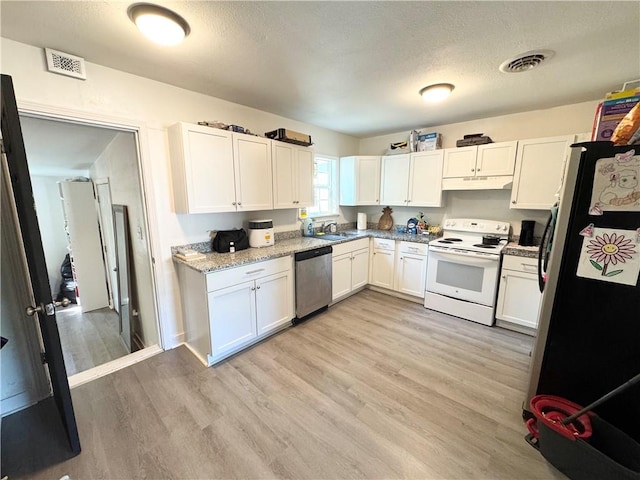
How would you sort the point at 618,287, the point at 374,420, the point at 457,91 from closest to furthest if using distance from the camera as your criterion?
the point at 618,287 < the point at 374,420 < the point at 457,91

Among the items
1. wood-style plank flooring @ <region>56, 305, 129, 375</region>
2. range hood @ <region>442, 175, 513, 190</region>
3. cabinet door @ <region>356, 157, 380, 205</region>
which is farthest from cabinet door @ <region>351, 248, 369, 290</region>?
wood-style plank flooring @ <region>56, 305, 129, 375</region>

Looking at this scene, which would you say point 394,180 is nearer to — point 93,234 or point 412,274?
point 412,274

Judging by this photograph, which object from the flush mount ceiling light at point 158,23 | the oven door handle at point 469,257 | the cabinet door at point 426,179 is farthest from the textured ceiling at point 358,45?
the oven door handle at point 469,257

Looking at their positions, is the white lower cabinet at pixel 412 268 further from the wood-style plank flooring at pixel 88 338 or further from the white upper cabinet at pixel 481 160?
the wood-style plank flooring at pixel 88 338

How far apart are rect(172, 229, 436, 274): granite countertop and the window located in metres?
0.76

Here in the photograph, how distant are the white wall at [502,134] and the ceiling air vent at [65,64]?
149 inches

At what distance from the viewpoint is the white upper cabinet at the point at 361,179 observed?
4102 millimetres

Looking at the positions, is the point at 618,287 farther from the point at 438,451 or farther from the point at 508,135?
the point at 508,135

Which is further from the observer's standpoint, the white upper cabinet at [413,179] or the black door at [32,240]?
the white upper cabinet at [413,179]

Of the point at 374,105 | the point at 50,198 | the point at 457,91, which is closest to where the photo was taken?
the point at 457,91

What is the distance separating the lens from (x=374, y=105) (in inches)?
113

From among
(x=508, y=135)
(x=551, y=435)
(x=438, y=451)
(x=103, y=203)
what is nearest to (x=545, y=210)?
(x=508, y=135)

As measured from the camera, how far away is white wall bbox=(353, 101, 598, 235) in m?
Answer: 2.85

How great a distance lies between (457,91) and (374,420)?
2.93 metres
